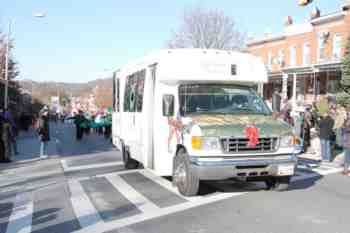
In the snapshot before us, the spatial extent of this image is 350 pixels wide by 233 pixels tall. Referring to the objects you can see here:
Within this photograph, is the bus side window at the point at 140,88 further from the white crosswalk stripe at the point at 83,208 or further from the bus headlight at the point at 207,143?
Answer: the bus headlight at the point at 207,143

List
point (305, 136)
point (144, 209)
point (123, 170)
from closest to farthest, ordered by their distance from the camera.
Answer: point (144, 209) < point (123, 170) < point (305, 136)

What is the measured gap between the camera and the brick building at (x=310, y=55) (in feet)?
102

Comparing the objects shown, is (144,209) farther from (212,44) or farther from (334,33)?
(212,44)

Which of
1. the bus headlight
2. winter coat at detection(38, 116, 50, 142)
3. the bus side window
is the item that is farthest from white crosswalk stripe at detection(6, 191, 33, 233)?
winter coat at detection(38, 116, 50, 142)

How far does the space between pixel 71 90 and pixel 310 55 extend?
105 m

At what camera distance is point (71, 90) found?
131375 millimetres

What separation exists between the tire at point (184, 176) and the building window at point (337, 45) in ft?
87.2

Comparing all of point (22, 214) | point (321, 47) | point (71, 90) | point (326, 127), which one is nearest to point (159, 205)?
point (22, 214)

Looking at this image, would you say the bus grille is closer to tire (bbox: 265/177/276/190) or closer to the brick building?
tire (bbox: 265/177/276/190)

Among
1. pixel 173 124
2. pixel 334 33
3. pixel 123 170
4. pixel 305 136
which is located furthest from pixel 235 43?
pixel 173 124

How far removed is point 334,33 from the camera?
3250 cm

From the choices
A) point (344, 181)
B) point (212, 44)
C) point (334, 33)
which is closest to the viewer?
point (344, 181)

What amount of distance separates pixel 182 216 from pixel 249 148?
1.71 meters

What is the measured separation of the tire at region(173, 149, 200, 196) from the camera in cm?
792
